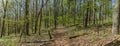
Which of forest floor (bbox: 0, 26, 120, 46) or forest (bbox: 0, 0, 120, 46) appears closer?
forest floor (bbox: 0, 26, 120, 46)

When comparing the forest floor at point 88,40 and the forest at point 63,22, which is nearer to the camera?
the forest floor at point 88,40

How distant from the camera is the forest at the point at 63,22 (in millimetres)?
14383

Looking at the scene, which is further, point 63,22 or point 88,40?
point 63,22

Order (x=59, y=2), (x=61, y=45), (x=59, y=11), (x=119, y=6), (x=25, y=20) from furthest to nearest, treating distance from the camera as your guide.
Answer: (x=59, y=11), (x=59, y=2), (x=25, y=20), (x=61, y=45), (x=119, y=6)

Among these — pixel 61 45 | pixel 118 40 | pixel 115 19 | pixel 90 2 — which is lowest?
pixel 61 45

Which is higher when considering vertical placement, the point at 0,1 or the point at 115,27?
the point at 0,1

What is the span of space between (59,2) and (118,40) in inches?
1445

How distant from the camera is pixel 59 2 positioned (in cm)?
4656

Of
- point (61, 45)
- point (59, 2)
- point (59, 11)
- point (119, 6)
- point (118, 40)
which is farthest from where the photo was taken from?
point (59, 11)

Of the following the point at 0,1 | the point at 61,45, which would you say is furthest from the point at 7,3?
the point at 61,45

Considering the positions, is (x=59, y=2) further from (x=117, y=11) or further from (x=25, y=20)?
(x=117, y=11)

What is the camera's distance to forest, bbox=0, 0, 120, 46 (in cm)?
1438

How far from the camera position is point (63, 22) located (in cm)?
4159

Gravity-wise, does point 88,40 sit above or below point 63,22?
below
